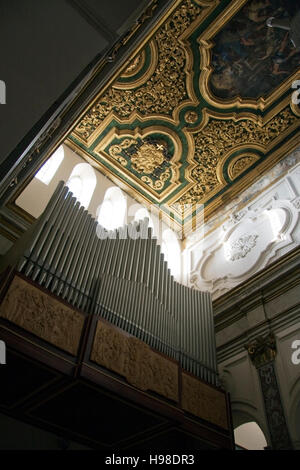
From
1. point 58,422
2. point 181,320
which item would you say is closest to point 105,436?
point 58,422

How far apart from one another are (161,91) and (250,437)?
26.5 feet

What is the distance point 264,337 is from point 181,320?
1.62 metres

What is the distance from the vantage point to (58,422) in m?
5.25

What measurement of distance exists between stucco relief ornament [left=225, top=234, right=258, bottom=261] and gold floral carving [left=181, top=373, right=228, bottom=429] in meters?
3.79

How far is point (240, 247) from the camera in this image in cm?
932

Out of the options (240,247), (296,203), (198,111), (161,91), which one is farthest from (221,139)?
(240,247)

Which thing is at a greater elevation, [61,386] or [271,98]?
[271,98]

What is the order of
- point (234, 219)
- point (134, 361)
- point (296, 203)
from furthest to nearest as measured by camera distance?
1. point (234, 219)
2. point (296, 203)
3. point (134, 361)

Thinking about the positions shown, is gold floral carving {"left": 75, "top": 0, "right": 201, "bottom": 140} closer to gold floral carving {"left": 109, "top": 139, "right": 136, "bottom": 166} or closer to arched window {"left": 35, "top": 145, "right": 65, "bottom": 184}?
gold floral carving {"left": 109, "top": 139, "right": 136, "bottom": 166}

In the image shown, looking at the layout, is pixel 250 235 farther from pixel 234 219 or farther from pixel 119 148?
pixel 119 148

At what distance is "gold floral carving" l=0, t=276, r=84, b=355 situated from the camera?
4.37 metres

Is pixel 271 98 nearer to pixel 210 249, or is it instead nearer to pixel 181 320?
pixel 210 249

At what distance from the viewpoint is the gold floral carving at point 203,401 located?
18.1 ft
